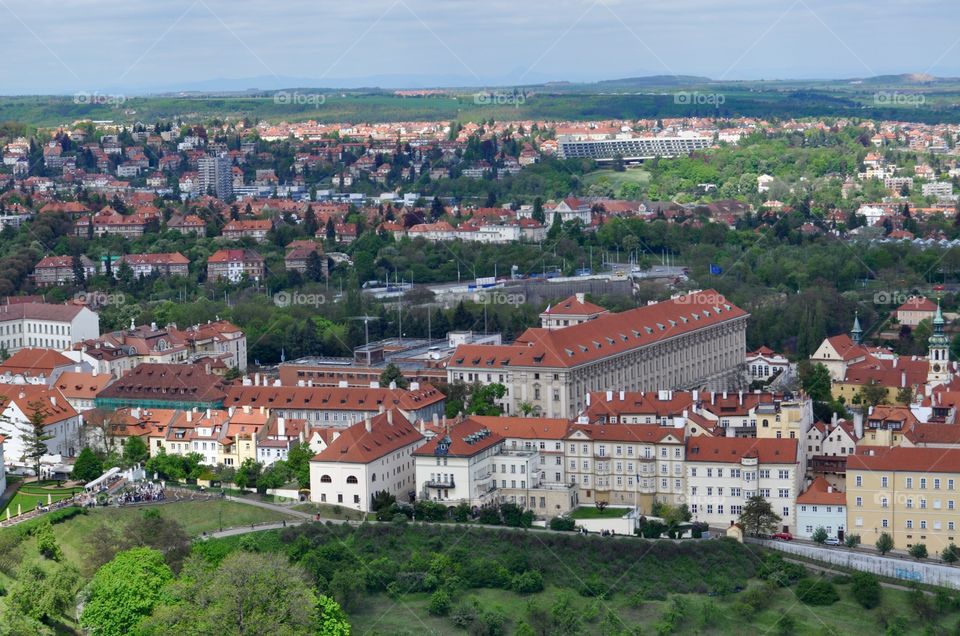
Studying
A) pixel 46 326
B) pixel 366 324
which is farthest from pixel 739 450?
pixel 46 326

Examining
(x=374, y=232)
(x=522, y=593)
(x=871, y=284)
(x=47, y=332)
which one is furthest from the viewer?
(x=374, y=232)

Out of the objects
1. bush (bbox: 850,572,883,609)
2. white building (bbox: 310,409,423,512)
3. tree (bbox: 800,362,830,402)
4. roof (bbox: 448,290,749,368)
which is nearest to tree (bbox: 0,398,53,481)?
white building (bbox: 310,409,423,512)

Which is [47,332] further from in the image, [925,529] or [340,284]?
[925,529]

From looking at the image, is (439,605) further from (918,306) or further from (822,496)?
(918,306)

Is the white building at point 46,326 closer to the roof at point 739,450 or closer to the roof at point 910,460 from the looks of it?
the roof at point 739,450

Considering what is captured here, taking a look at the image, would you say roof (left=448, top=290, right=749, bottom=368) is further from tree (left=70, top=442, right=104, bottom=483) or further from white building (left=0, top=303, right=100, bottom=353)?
white building (left=0, top=303, right=100, bottom=353)

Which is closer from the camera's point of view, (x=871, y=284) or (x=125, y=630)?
(x=125, y=630)

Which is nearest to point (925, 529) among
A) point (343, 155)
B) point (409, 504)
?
point (409, 504)
